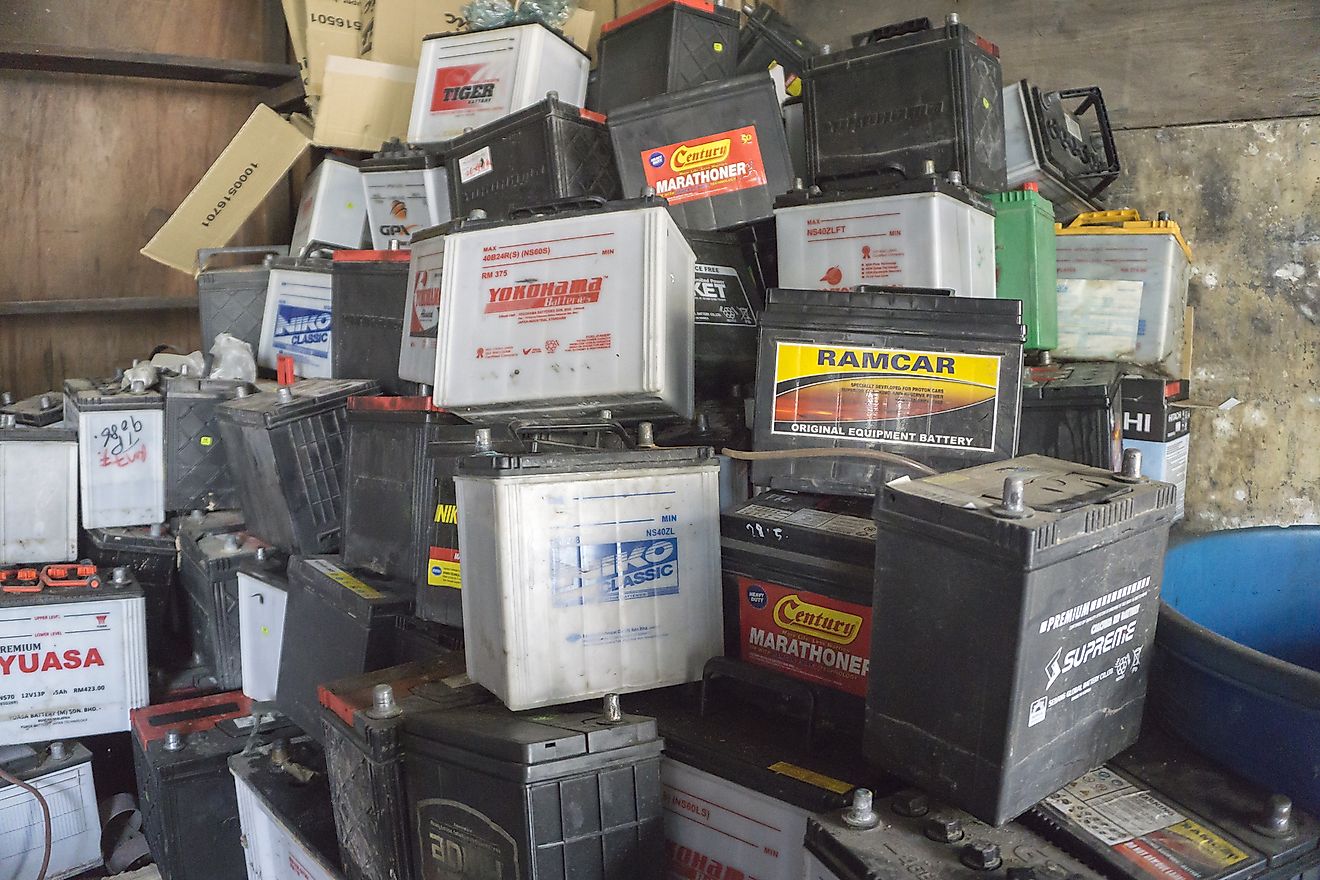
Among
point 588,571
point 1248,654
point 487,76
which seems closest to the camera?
point 1248,654

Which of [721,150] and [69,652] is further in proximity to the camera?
[69,652]

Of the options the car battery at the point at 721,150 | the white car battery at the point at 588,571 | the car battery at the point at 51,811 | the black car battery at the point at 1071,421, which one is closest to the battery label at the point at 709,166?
the car battery at the point at 721,150

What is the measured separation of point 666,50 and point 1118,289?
1.27 meters

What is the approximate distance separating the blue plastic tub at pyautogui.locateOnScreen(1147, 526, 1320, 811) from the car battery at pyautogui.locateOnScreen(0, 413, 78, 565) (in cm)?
266

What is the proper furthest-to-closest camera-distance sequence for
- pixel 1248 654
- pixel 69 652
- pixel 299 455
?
pixel 69 652
pixel 299 455
pixel 1248 654

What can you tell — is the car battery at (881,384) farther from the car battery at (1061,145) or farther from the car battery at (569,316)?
the car battery at (1061,145)

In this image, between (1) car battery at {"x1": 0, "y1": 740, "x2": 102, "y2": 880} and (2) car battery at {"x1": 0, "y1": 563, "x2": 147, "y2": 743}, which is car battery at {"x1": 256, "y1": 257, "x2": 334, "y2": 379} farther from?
(1) car battery at {"x1": 0, "y1": 740, "x2": 102, "y2": 880}

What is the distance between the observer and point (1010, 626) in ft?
3.19

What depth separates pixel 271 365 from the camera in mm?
2867

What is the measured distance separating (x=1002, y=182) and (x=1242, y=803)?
1.48 metres

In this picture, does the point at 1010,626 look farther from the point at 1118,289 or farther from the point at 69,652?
the point at 69,652

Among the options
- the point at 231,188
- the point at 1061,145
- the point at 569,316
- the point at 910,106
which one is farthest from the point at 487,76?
the point at 1061,145

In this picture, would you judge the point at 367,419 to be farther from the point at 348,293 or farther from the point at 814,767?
the point at 814,767

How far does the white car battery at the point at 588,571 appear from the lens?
132 centimetres
